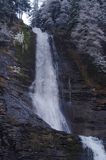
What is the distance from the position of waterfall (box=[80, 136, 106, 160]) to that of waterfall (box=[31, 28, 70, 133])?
13.2 feet

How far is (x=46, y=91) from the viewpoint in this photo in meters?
33.2

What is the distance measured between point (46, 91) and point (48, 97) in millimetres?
671

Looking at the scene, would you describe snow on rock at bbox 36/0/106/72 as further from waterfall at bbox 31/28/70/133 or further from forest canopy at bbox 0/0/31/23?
forest canopy at bbox 0/0/31/23

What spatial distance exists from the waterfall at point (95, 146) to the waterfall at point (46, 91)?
404 cm

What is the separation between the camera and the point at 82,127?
32.2 metres

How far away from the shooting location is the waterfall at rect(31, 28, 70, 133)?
3041 centimetres

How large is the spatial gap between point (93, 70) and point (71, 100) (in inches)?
183

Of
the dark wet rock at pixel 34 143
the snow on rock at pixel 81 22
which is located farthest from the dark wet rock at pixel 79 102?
the dark wet rock at pixel 34 143

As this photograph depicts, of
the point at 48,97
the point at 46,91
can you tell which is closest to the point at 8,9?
the point at 46,91

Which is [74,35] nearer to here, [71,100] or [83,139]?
[71,100]

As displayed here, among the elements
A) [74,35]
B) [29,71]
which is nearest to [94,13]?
[74,35]

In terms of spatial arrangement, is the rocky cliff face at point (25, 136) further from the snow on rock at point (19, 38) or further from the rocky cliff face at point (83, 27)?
the rocky cliff face at point (83, 27)

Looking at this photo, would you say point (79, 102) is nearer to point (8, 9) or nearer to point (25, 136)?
point (25, 136)

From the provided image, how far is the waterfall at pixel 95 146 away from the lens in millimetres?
25188
